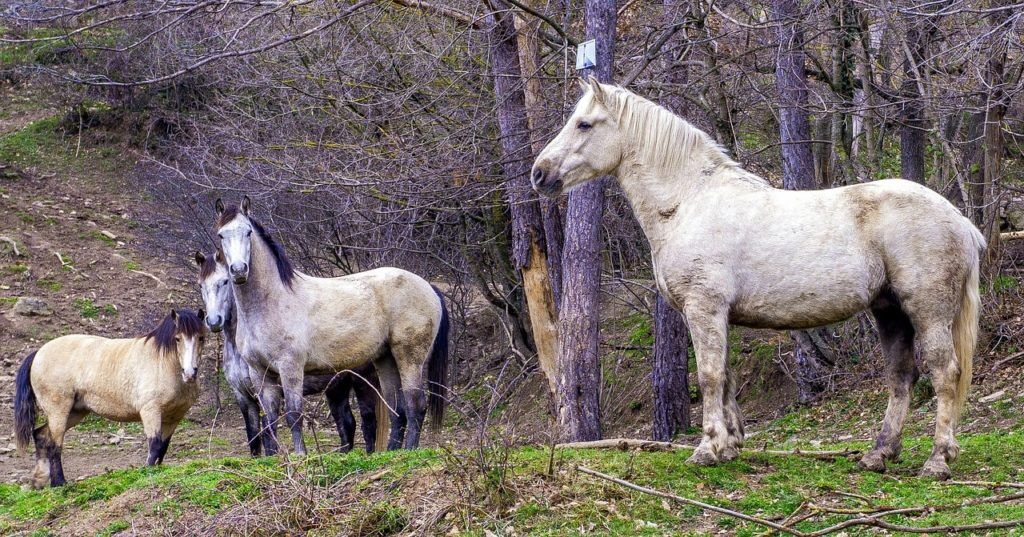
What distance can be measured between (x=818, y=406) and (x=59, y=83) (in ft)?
62.5

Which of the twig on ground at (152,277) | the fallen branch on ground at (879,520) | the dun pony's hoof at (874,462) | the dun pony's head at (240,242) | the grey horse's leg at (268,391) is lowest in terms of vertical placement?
the fallen branch on ground at (879,520)

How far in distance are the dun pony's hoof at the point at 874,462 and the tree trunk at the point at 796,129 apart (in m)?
4.02

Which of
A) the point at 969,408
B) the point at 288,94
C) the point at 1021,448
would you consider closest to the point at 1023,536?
the point at 1021,448

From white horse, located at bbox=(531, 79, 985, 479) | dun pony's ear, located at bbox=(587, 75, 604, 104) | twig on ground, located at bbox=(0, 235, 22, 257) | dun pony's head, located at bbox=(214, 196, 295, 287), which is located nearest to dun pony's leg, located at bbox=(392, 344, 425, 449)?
dun pony's head, located at bbox=(214, 196, 295, 287)

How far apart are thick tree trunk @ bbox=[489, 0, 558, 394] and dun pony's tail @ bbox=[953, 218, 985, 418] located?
15.3ft

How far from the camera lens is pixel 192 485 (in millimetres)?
7547

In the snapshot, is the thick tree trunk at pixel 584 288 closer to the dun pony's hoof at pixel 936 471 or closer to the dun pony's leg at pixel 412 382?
the dun pony's leg at pixel 412 382

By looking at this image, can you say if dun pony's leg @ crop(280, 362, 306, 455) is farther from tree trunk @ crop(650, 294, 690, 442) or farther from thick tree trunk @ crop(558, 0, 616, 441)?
tree trunk @ crop(650, 294, 690, 442)

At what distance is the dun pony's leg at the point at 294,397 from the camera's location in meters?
8.41

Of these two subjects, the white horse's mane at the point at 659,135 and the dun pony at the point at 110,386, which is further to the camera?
the dun pony at the point at 110,386

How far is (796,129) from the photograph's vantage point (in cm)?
1030

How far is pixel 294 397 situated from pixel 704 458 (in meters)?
3.88

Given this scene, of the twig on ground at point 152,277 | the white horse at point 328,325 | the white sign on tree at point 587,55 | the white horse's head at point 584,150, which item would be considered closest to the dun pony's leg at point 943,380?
the white horse's head at point 584,150

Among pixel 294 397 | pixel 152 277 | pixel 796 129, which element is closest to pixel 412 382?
pixel 294 397
